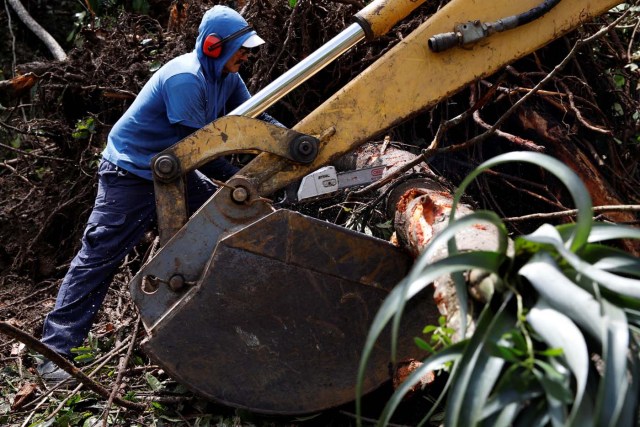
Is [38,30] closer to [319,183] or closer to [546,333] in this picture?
[319,183]

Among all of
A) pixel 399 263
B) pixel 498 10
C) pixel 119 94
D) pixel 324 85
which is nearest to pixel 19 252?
pixel 119 94

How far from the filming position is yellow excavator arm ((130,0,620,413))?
3.58 m

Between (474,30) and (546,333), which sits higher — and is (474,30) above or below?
above

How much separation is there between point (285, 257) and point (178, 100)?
→ 1.22 metres

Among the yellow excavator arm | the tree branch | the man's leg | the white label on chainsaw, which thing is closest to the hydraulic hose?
the yellow excavator arm

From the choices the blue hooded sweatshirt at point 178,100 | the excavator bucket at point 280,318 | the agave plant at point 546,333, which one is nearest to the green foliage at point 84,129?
the blue hooded sweatshirt at point 178,100

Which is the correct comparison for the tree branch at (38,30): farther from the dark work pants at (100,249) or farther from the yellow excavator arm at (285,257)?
the yellow excavator arm at (285,257)

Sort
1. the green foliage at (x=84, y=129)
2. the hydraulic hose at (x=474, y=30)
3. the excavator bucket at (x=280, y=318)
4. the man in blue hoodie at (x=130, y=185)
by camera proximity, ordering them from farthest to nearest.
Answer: the green foliage at (x=84, y=129), the man in blue hoodie at (x=130, y=185), the hydraulic hose at (x=474, y=30), the excavator bucket at (x=280, y=318)

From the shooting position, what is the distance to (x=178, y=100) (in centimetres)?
433

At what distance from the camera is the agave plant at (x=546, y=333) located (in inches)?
83.0

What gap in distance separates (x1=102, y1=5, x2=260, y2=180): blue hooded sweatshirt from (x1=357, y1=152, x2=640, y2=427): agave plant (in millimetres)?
2287

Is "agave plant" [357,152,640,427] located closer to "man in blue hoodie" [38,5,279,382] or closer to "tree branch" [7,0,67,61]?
"man in blue hoodie" [38,5,279,382]

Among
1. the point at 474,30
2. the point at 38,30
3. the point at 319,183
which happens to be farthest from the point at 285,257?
the point at 38,30

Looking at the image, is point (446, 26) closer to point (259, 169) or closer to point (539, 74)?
point (259, 169)
